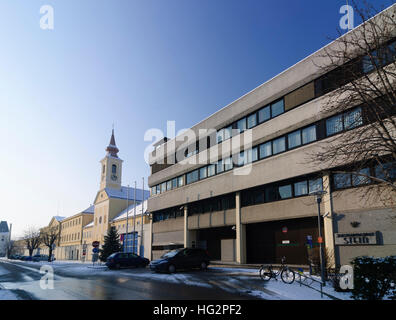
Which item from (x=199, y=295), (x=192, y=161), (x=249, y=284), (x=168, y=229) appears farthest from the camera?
(x=168, y=229)

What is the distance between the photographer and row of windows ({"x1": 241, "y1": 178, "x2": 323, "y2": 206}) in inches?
814

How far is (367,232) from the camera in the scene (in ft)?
56.2

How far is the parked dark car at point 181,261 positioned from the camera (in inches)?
896

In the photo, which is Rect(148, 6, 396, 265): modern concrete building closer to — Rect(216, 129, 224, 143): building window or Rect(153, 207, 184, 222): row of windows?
Rect(216, 129, 224, 143): building window

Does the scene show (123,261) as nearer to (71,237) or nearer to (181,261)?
(181,261)

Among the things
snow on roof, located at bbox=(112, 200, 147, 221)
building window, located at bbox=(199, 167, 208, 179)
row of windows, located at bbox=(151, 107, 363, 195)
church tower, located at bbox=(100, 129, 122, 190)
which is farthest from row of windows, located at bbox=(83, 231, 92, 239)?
building window, located at bbox=(199, 167, 208, 179)

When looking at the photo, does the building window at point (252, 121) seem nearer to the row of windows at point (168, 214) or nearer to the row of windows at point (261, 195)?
the row of windows at point (261, 195)

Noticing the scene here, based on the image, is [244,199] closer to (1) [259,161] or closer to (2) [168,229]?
(1) [259,161]

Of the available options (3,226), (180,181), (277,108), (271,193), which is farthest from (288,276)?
(3,226)

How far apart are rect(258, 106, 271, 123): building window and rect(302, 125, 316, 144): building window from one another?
3.92m

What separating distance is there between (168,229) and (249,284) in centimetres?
2215

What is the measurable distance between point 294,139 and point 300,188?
3242mm
